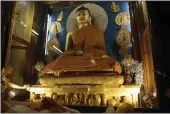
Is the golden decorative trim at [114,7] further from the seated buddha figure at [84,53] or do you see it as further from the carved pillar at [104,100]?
the carved pillar at [104,100]

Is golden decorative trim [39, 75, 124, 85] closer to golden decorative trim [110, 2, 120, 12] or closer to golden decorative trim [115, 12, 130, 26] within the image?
golden decorative trim [115, 12, 130, 26]

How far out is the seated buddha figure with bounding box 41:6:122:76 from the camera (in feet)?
8.35

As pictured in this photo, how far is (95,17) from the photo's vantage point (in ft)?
12.0

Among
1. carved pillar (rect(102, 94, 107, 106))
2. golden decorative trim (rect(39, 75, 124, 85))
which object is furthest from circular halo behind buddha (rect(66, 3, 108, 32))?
carved pillar (rect(102, 94, 107, 106))

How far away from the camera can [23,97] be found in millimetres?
2457

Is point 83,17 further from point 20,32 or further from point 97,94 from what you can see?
point 97,94

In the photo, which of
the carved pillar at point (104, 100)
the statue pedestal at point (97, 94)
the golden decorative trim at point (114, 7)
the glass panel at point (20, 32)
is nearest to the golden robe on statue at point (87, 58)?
the statue pedestal at point (97, 94)

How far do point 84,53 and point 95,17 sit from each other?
3.39 feet

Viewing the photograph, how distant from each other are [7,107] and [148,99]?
1.34 metres

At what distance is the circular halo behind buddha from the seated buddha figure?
0.19 metres

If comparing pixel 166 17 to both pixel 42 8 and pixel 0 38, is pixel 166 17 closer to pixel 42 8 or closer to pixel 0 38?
pixel 0 38

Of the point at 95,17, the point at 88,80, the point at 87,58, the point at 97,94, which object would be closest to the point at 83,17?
the point at 95,17

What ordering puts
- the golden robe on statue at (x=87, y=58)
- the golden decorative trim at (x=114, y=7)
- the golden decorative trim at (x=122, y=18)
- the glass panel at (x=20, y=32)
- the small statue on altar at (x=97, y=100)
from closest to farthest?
the small statue on altar at (x=97, y=100)
the golden robe on statue at (x=87, y=58)
the glass panel at (x=20, y=32)
the golden decorative trim at (x=122, y=18)
the golden decorative trim at (x=114, y=7)

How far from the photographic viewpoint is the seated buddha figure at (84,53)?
2545 mm
